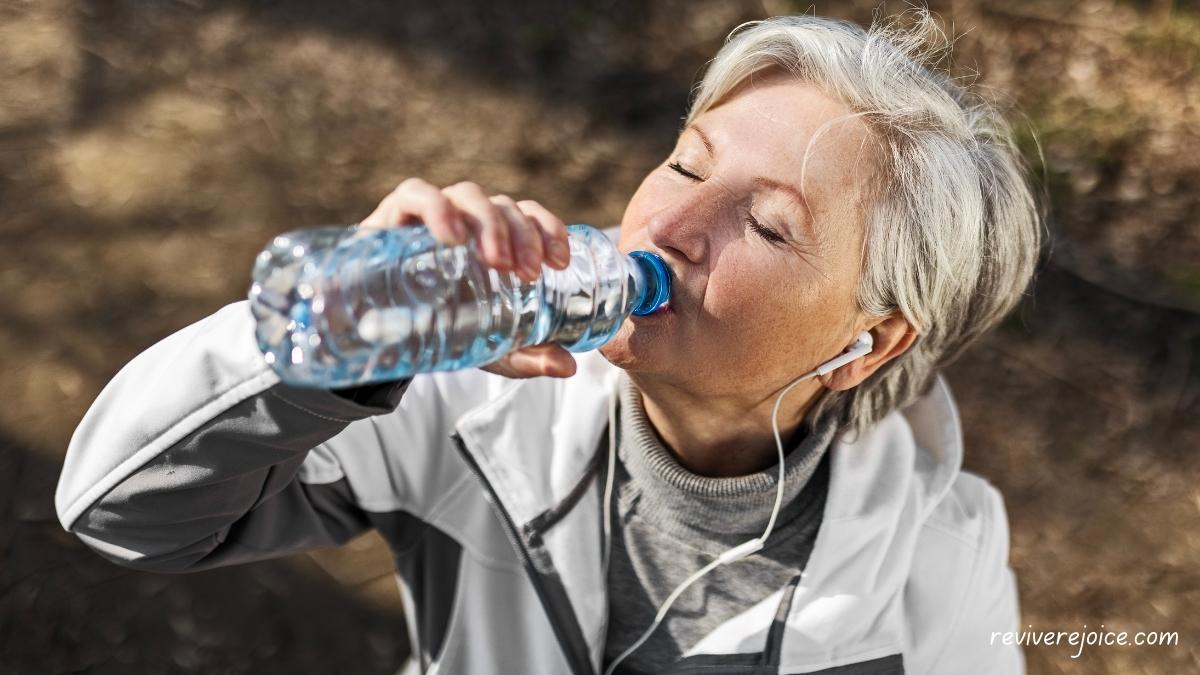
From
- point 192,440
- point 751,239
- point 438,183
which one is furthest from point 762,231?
point 438,183

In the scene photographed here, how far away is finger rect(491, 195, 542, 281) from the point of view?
4.31 feet

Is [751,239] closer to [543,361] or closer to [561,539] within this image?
[543,361]

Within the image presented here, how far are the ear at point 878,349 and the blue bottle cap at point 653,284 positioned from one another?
0.46 m

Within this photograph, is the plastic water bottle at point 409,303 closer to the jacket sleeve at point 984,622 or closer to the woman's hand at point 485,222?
the woman's hand at point 485,222

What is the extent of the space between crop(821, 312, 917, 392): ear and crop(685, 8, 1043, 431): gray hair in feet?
0.10

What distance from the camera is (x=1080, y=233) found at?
157 inches

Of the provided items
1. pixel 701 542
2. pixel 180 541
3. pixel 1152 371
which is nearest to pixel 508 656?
pixel 701 542

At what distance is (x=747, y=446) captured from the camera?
6.80ft

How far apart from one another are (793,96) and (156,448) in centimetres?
117

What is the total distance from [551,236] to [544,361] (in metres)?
0.17

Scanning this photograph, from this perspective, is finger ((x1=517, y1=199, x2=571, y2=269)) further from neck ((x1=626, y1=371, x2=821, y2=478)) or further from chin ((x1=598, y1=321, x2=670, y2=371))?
neck ((x1=626, y1=371, x2=821, y2=478))

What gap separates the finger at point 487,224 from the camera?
128 cm

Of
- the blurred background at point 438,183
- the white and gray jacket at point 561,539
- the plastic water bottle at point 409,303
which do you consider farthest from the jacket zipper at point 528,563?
the blurred background at point 438,183

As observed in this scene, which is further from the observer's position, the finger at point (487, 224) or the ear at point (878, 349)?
the ear at point (878, 349)
